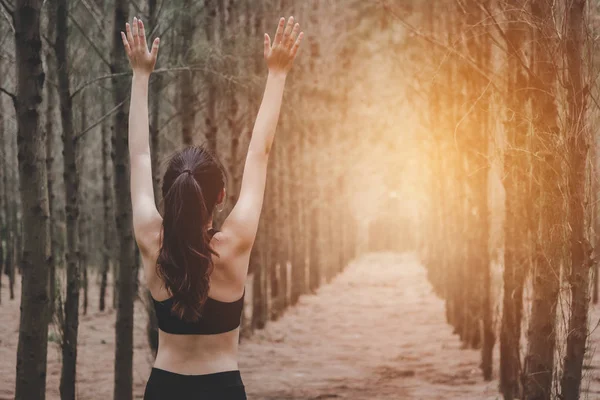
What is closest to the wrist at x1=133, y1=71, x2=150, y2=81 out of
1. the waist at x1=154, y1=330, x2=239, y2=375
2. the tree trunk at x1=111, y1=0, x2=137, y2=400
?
the waist at x1=154, y1=330, x2=239, y2=375

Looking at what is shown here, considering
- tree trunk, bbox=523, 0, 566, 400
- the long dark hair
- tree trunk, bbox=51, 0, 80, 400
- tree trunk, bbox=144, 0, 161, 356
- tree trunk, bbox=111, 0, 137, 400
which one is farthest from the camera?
tree trunk, bbox=144, 0, 161, 356

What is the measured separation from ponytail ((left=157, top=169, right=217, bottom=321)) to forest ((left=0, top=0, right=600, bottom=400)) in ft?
10.8

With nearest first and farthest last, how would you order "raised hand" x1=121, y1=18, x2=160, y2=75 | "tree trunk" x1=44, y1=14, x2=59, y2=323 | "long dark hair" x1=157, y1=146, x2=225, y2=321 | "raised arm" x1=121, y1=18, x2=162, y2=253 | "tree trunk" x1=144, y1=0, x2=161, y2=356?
"long dark hair" x1=157, y1=146, x2=225, y2=321
"raised arm" x1=121, y1=18, x2=162, y2=253
"raised hand" x1=121, y1=18, x2=160, y2=75
"tree trunk" x1=44, y1=14, x2=59, y2=323
"tree trunk" x1=144, y1=0, x2=161, y2=356

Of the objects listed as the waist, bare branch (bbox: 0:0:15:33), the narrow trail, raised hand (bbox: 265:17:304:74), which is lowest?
the narrow trail

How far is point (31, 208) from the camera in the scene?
6.19 metres

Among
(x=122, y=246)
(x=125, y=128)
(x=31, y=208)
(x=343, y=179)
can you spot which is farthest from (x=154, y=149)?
(x=343, y=179)

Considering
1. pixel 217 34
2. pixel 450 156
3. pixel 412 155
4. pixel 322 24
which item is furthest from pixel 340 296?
pixel 217 34

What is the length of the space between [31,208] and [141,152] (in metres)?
3.59

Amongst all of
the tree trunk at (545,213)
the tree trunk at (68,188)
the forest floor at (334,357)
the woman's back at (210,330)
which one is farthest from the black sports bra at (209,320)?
the tree trunk at (68,188)

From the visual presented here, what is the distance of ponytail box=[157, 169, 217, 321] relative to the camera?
2650 millimetres

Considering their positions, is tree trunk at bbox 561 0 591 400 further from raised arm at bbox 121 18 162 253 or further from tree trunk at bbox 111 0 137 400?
tree trunk at bbox 111 0 137 400

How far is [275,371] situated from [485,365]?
3.43 metres

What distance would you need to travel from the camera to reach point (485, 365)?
1284cm

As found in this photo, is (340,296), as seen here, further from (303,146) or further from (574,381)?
(574,381)
